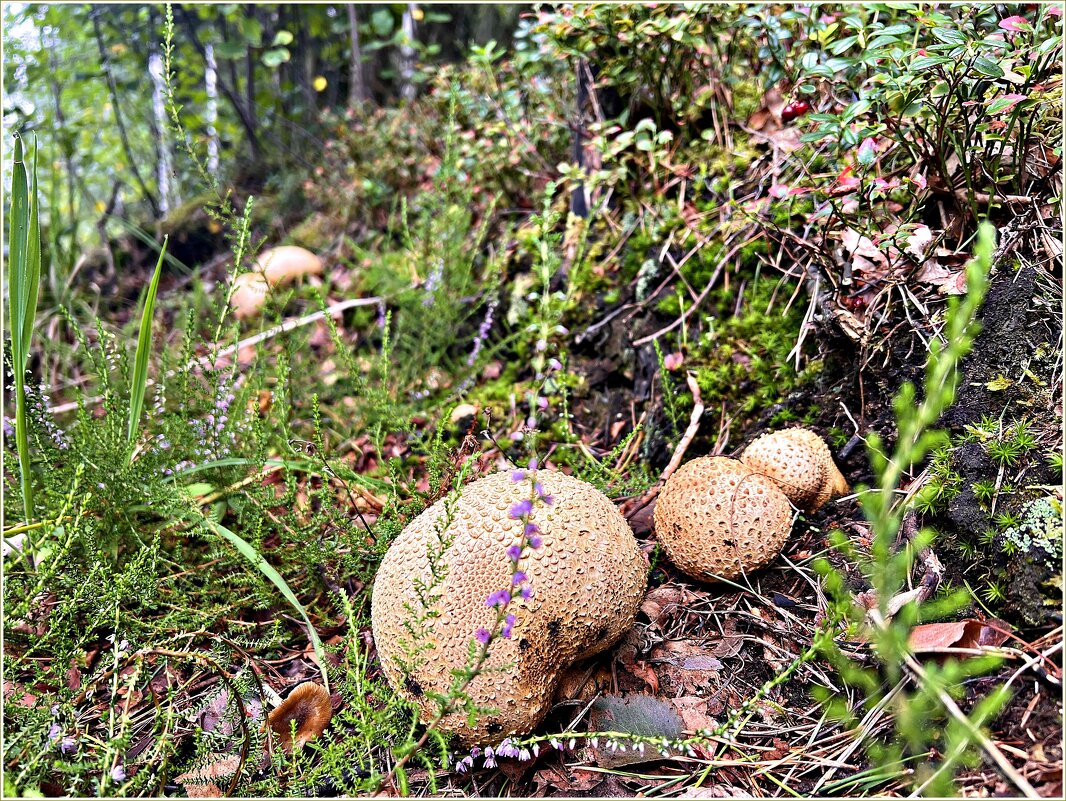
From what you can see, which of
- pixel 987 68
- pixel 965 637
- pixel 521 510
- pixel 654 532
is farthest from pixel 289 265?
pixel 965 637

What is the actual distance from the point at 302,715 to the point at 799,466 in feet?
5.49

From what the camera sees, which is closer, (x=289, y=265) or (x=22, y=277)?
(x=22, y=277)

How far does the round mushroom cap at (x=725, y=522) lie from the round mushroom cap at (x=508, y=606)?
213mm

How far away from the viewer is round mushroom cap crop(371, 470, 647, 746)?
1.78m

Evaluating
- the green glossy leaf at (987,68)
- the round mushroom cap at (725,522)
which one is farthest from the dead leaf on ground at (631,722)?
the green glossy leaf at (987,68)

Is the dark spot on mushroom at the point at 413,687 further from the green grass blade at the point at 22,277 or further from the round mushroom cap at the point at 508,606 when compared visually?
the green grass blade at the point at 22,277

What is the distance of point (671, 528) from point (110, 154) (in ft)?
21.9

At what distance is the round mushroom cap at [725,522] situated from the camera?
2.12 metres

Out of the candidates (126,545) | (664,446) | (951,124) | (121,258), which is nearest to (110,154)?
(121,258)

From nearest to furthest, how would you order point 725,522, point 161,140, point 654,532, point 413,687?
point 413,687 < point 725,522 < point 654,532 < point 161,140

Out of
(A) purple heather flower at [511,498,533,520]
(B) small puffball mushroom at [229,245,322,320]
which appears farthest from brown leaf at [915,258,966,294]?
(B) small puffball mushroom at [229,245,322,320]

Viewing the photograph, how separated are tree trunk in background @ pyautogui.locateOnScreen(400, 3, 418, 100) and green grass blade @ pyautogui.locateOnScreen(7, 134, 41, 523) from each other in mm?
3802

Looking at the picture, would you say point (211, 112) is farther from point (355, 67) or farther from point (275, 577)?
point (275, 577)

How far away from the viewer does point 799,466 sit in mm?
2234
